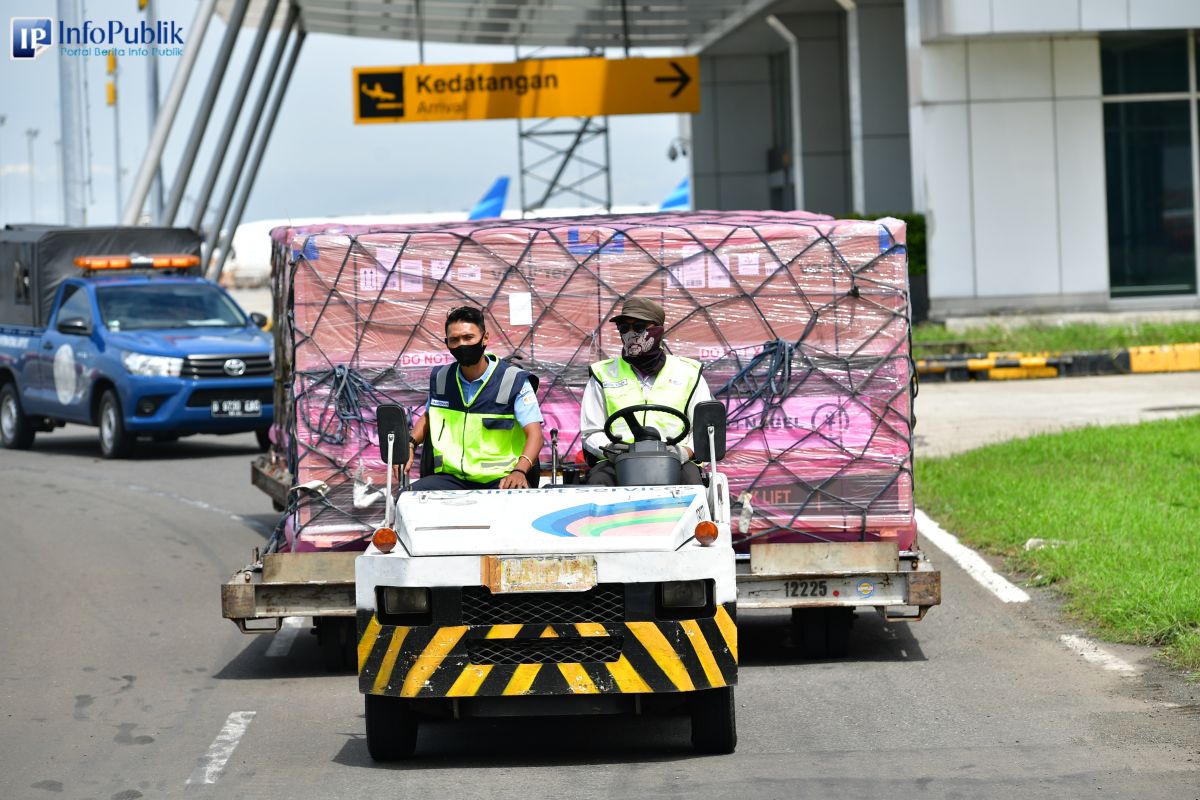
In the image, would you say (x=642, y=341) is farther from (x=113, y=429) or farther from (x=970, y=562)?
(x=113, y=429)

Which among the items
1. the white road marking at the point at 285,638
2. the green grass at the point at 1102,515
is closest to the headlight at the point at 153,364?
the green grass at the point at 1102,515

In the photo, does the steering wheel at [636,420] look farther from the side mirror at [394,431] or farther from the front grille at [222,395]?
the front grille at [222,395]

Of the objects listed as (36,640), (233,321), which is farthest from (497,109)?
(36,640)

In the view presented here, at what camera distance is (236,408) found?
2089 centimetres

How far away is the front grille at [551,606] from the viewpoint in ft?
24.2

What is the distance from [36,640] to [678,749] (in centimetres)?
487

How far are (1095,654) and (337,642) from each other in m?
4.03

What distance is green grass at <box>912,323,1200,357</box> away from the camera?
2750 centimetres

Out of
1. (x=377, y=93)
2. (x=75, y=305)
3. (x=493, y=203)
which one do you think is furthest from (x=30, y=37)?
(x=493, y=203)

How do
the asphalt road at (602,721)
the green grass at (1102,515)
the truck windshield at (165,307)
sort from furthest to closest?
1. the truck windshield at (165,307)
2. the green grass at (1102,515)
3. the asphalt road at (602,721)

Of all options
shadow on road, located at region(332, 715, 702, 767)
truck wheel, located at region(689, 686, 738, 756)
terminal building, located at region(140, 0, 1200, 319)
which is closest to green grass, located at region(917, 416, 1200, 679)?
truck wheel, located at region(689, 686, 738, 756)

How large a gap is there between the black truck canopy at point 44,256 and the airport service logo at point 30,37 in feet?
30.1

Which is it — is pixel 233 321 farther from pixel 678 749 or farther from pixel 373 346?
pixel 678 749

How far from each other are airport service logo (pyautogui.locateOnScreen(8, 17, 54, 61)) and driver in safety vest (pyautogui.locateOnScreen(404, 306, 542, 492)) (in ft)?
89.1
